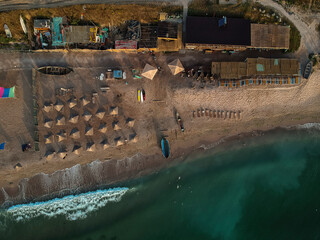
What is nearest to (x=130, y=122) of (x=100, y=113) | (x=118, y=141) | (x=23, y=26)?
(x=118, y=141)

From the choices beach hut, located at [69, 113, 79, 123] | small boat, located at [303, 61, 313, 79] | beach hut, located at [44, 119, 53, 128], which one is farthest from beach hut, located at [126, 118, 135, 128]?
small boat, located at [303, 61, 313, 79]

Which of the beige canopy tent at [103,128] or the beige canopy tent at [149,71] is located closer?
the beige canopy tent at [149,71]

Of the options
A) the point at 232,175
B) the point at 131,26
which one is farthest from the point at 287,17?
the point at 232,175

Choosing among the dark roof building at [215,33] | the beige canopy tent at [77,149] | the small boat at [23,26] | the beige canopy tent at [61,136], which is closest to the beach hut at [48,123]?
the beige canopy tent at [61,136]

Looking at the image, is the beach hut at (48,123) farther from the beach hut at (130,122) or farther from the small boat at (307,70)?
the small boat at (307,70)

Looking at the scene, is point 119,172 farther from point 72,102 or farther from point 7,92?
point 7,92

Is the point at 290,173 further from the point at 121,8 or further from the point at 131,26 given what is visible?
the point at 121,8
